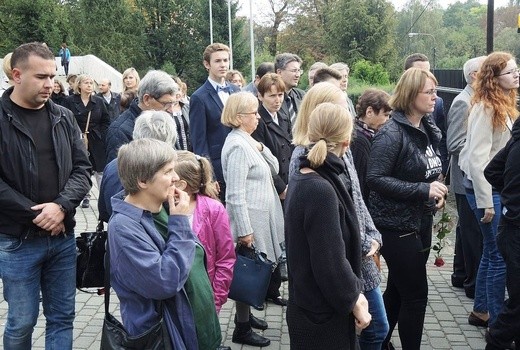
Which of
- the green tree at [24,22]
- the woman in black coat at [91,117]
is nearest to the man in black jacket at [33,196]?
the woman in black coat at [91,117]

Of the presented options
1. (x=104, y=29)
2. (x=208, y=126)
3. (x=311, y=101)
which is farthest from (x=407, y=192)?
(x=104, y=29)

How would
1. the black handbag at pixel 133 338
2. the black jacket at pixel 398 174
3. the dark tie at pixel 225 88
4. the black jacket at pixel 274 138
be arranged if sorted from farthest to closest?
the dark tie at pixel 225 88, the black jacket at pixel 274 138, the black jacket at pixel 398 174, the black handbag at pixel 133 338

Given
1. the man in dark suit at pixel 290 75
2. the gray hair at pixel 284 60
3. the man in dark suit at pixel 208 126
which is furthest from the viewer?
the gray hair at pixel 284 60

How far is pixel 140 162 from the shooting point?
283 cm

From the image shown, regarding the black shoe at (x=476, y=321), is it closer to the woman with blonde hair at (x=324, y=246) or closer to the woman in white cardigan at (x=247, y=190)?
the woman in white cardigan at (x=247, y=190)

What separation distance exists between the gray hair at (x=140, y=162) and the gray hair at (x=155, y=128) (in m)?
0.88

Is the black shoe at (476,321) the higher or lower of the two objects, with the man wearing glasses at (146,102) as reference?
lower

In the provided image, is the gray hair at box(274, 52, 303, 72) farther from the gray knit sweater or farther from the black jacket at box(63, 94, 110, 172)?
the black jacket at box(63, 94, 110, 172)

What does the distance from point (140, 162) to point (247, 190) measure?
198cm

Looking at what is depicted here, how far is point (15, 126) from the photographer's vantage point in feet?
11.8

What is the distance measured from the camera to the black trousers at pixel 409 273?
4074 millimetres

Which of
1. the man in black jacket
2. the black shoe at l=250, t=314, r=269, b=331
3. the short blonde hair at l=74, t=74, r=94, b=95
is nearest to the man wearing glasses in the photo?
the man in black jacket

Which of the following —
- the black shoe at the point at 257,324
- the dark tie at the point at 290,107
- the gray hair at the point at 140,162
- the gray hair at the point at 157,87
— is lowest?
the black shoe at the point at 257,324

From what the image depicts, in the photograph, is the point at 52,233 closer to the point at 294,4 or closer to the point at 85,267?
the point at 85,267
